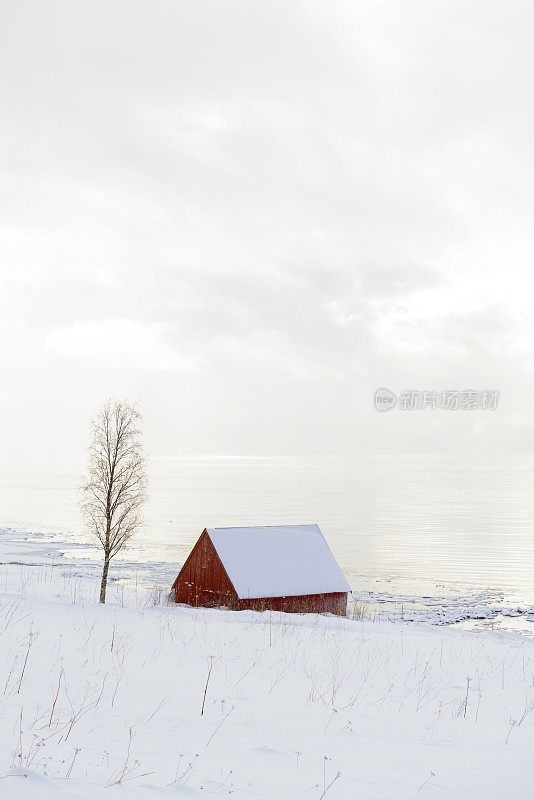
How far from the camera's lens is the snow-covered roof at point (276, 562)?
31.8 m

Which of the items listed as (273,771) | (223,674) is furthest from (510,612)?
(273,771)

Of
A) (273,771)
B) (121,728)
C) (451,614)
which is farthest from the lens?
(451,614)

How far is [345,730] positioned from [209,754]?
1.78m

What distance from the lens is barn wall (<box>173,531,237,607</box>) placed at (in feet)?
105

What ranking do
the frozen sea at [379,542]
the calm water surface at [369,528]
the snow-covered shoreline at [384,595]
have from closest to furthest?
the snow-covered shoreline at [384,595] → the frozen sea at [379,542] → the calm water surface at [369,528]

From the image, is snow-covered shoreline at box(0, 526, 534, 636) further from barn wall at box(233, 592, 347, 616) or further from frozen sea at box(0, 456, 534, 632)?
barn wall at box(233, 592, 347, 616)

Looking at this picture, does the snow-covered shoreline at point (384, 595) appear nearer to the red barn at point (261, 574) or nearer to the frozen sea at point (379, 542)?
the frozen sea at point (379, 542)

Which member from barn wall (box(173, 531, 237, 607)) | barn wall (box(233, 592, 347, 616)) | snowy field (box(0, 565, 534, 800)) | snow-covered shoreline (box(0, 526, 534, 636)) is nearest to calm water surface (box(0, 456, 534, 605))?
snow-covered shoreline (box(0, 526, 534, 636))

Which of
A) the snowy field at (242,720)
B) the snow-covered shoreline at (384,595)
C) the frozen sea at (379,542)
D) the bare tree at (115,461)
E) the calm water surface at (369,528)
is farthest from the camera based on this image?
the calm water surface at (369,528)

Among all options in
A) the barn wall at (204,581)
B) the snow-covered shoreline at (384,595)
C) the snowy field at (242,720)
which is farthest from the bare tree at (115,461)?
the snowy field at (242,720)

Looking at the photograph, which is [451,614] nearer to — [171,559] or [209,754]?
[171,559]

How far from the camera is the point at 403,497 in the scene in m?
136

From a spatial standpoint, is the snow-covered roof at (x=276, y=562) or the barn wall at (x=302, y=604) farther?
the snow-covered roof at (x=276, y=562)

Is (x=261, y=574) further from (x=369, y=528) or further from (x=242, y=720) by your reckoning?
(x=369, y=528)
